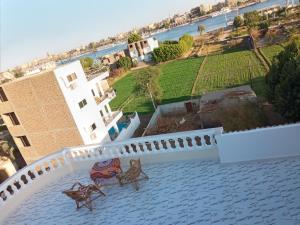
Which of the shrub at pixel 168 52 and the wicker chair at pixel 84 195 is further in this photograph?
the shrub at pixel 168 52

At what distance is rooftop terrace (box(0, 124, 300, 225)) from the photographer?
7.39 m

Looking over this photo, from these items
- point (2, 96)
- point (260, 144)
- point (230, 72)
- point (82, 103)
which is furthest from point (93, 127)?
point (230, 72)

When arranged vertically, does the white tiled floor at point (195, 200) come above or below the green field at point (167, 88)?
above

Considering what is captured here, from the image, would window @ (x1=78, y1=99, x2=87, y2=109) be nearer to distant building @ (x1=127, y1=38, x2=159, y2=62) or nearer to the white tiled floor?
the white tiled floor

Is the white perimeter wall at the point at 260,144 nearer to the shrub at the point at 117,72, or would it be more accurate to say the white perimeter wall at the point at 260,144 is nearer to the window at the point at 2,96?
the window at the point at 2,96

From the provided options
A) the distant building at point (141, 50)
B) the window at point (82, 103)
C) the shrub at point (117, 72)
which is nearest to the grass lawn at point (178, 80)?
the shrub at point (117, 72)

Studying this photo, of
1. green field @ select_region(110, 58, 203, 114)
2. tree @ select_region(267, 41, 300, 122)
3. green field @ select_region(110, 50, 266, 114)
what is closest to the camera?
tree @ select_region(267, 41, 300, 122)

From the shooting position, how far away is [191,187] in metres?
8.78

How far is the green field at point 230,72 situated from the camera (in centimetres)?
3682

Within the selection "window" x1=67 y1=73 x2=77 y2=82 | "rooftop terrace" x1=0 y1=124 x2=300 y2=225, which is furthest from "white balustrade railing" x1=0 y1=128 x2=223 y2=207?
"window" x1=67 y1=73 x2=77 y2=82

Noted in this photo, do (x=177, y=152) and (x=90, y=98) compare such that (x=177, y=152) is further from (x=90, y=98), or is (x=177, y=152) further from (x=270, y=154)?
(x=90, y=98)

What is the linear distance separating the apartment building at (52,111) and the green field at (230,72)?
14.7 meters

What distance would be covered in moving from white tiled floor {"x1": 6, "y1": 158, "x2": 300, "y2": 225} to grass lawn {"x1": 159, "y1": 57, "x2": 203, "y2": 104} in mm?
27661

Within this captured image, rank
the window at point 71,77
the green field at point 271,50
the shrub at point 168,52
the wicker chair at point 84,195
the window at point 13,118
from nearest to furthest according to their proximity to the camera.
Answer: the wicker chair at point 84,195 < the window at point 71,77 < the window at point 13,118 < the green field at point 271,50 < the shrub at point 168,52
